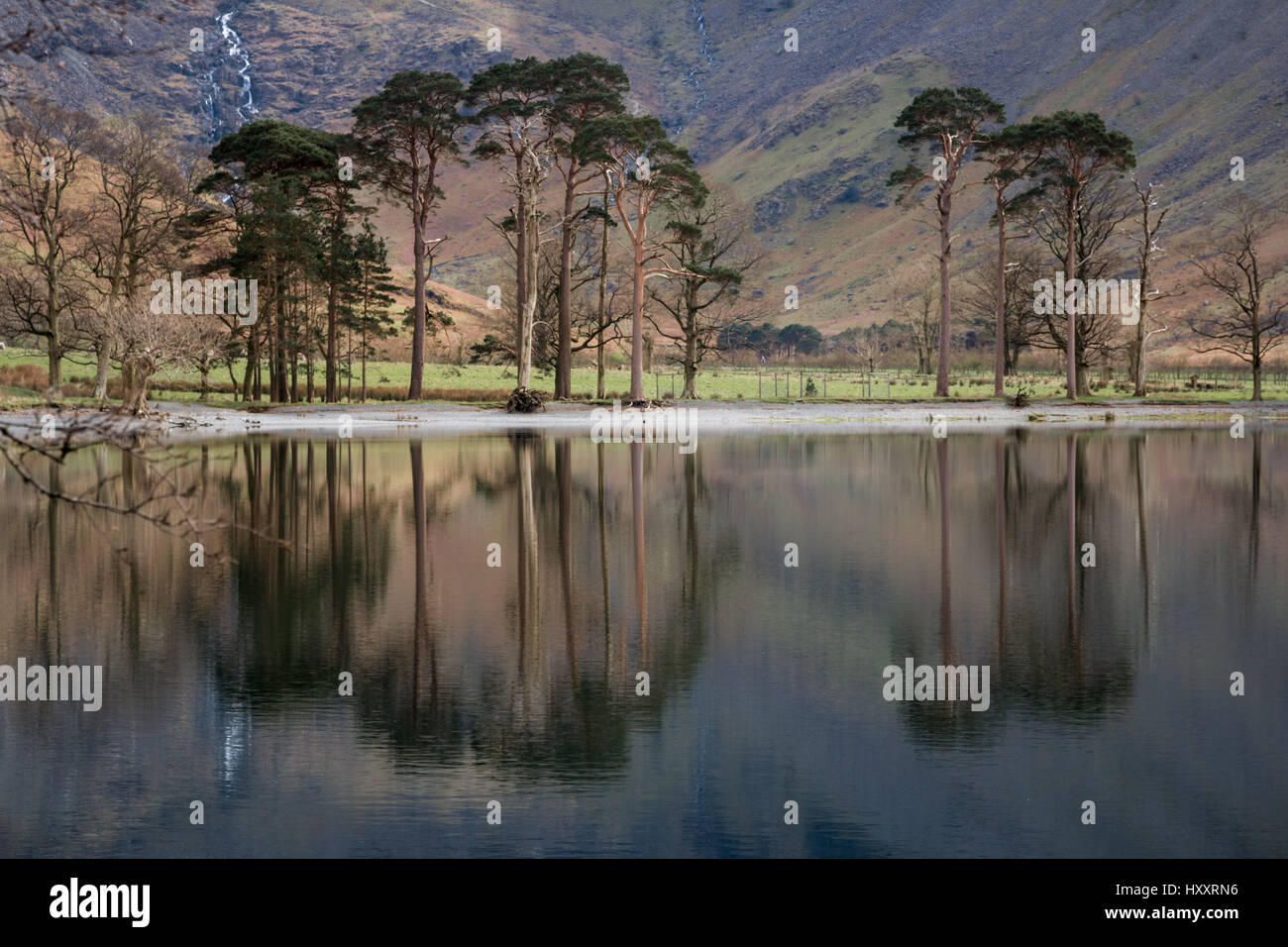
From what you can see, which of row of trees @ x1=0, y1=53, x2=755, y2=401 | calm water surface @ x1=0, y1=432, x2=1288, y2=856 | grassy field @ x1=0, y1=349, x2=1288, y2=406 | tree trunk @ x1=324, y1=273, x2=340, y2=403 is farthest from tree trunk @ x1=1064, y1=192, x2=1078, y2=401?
calm water surface @ x1=0, y1=432, x2=1288, y2=856

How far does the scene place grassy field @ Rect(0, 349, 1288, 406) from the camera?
79500mm

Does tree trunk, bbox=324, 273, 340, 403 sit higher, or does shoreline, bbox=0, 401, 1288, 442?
tree trunk, bbox=324, 273, 340, 403

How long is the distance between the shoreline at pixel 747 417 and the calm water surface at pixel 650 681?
109ft

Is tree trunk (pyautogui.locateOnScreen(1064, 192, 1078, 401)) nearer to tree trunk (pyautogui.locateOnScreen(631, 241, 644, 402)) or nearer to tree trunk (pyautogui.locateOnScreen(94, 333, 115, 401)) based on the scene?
tree trunk (pyautogui.locateOnScreen(631, 241, 644, 402))

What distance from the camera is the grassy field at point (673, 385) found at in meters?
79.5

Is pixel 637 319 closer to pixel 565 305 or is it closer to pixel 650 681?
pixel 565 305

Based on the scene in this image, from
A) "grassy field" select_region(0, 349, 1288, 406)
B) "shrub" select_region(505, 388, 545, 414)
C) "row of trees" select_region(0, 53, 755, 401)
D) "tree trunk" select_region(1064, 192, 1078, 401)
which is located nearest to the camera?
"row of trees" select_region(0, 53, 755, 401)

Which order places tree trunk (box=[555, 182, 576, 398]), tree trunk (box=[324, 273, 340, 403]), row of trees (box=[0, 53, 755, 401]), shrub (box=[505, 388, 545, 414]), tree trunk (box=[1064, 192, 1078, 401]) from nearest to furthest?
row of trees (box=[0, 53, 755, 401])
shrub (box=[505, 388, 545, 414])
tree trunk (box=[324, 273, 340, 403])
tree trunk (box=[555, 182, 576, 398])
tree trunk (box=[1064, 192, 1078, 401])

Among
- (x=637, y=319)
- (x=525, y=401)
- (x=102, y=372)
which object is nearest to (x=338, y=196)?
(x=102, y=372)

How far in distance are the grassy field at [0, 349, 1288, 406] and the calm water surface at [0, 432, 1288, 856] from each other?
1966 inches

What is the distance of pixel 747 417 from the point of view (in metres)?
69.6

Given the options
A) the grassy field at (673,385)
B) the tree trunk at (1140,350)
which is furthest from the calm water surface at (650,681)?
the tree trunk at (1140,350)

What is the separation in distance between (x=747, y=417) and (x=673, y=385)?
40.7 feet
